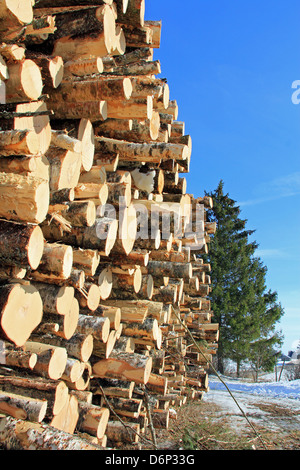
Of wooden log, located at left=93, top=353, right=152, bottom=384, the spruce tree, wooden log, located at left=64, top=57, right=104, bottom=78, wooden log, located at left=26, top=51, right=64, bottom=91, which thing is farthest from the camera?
the spruce tree

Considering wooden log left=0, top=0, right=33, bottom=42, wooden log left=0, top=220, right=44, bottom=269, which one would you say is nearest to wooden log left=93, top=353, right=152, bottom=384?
wooden log left=0, top=220, right=44, bottom=269

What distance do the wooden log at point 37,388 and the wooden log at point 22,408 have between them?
0.15 meters

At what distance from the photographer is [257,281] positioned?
20.4 m

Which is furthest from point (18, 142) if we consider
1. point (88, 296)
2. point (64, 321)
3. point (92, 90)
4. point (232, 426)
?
point (232, 426)

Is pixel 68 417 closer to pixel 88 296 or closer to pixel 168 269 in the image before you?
pixel 88 296

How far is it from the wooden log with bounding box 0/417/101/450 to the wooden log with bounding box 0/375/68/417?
0.36 m

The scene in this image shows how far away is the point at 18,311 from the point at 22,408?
0.72 metres

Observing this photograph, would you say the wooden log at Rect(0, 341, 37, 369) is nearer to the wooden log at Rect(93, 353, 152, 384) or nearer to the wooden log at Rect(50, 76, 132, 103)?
the wooden log at Rect(93, 353, 152, 384)

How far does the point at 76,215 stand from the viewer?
279cm

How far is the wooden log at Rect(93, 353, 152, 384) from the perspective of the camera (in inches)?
141

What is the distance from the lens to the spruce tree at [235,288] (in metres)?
18.6

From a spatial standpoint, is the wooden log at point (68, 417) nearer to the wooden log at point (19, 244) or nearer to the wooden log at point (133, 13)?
the wooden log at point (19, 244)

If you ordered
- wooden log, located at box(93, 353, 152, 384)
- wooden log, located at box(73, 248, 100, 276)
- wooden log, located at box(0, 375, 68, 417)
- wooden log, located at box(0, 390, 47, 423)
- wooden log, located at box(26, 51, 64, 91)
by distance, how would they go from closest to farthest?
wooden log, located at box(0, 390, 47, 423) → wooden log, located at box(26, 51, 64, 91) → wooden log, located at box(0, 375, 68, 417) → wooden log, located at box(73, 248, 100, 276) → wooden log, located at box(93, 353, 152, 384)

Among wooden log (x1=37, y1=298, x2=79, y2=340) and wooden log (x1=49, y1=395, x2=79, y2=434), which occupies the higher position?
wooden log (x1=37, y1=298, x2=79, y2=340)
